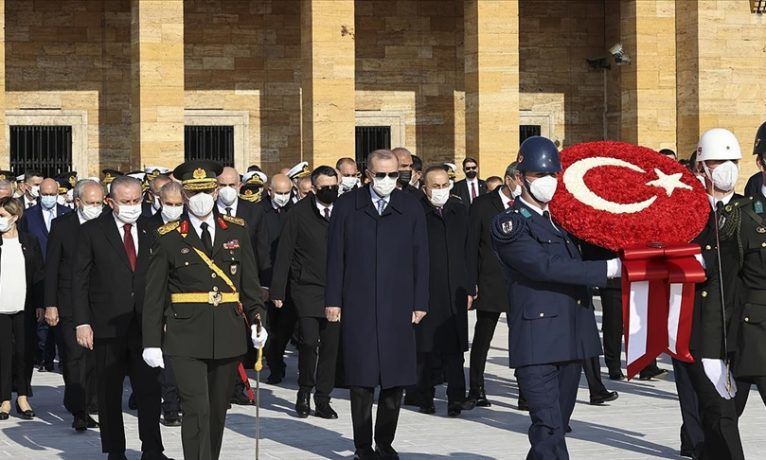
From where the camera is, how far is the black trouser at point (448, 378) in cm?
1214

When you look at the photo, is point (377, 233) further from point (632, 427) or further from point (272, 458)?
point (632, 427)

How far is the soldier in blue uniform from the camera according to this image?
25.7ft

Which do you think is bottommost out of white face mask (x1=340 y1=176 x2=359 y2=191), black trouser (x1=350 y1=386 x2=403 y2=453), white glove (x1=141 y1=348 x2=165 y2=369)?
black trouser (x1=350 y1=386 x2=403 y2=453)

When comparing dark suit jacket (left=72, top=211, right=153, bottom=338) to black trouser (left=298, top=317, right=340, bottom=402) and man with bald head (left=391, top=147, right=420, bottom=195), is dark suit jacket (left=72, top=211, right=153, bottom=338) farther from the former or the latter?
man with bald head (left=391, top=147, right=420, bottom=195)

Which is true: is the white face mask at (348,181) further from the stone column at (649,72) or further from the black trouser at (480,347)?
the stone column at (649,72)

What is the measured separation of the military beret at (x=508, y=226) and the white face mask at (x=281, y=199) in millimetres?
8233

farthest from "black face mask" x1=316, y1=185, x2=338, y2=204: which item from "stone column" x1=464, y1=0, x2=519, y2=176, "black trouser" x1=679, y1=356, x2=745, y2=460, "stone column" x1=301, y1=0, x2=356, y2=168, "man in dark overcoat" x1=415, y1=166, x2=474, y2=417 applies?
"stone column" x1=464, y1=0, x2=519, y2=176

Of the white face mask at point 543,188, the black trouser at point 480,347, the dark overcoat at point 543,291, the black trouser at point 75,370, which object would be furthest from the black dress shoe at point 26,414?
the white face mask at point 543,188

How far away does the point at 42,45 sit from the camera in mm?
28641

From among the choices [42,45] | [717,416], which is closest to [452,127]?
[42,45]

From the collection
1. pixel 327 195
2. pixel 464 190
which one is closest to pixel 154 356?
pixel 327 195

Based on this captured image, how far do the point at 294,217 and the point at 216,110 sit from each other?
1715cm

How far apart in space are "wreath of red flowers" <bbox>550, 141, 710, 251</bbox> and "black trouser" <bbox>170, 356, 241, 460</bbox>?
2.14 metres

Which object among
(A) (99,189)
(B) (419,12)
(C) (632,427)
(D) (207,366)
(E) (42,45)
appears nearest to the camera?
(D) (207,366)
